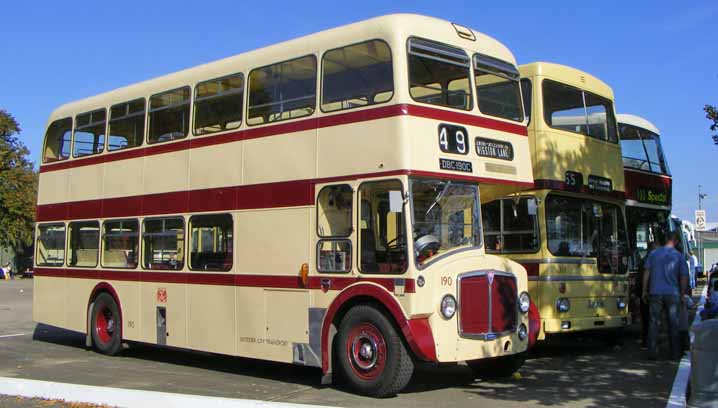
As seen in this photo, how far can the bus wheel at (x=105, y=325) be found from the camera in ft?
43.8

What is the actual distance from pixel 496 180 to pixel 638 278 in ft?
16.5

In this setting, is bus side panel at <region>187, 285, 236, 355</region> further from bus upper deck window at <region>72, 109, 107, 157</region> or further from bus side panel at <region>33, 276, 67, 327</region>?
bus side panel at <region>33, 276, 67, 327</region>

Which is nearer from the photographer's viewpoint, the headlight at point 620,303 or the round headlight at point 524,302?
the round headlight at point 524,302

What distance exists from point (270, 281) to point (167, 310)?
2.65 meters

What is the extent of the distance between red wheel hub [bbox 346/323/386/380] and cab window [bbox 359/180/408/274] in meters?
0.73

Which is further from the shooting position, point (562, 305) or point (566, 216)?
point (566, 216)

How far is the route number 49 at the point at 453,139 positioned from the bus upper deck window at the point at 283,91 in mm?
1811

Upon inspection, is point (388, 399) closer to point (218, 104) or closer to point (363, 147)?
point (363, 147)

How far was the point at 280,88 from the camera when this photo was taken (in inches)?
416

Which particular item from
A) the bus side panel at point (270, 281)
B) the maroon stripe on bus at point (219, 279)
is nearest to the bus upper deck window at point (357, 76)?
the bus side panel at point (270, 281)

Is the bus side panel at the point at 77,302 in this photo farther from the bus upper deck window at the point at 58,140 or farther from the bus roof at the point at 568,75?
the bus roof at the point at 568,75

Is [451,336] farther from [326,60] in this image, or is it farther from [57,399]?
[57,399]

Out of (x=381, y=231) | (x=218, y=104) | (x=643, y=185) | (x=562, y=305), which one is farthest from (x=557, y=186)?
(x=218, y=104)

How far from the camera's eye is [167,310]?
12.2 metres
